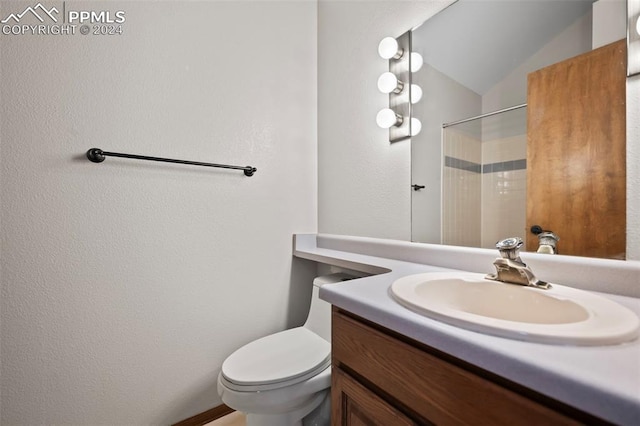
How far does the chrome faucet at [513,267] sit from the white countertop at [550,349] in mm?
145

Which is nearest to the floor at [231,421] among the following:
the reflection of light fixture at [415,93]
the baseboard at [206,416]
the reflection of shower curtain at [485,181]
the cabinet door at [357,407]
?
the baseboard at [206,416]

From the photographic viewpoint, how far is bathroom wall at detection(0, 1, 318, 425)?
901 mm

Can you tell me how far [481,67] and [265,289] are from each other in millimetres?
1376

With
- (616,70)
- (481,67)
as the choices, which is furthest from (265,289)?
(616,70)

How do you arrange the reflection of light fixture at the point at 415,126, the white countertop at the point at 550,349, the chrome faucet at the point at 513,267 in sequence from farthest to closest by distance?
the reflection of light fixture at the point at 415,126, the chrome faucet at the point at 513,267, the white countertop at the point at 550,349

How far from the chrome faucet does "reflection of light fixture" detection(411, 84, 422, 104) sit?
2.48 ft

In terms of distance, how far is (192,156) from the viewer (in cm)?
121

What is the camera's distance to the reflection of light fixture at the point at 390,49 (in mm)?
1182

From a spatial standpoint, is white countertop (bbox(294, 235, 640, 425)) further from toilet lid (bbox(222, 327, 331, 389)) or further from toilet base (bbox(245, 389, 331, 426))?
toilet base (bbox(245, 389, 331, 426))

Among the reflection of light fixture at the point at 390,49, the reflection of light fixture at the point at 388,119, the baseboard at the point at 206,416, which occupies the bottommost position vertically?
the baseboard at the point at 206,416

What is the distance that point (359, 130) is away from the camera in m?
1.38

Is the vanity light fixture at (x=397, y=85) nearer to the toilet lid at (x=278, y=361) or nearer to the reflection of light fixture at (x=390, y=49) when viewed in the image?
the reflection of light fixture at (x=390, y=49)

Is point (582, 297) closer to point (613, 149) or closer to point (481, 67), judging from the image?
point (613, 149)

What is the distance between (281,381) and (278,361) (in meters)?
0.11
